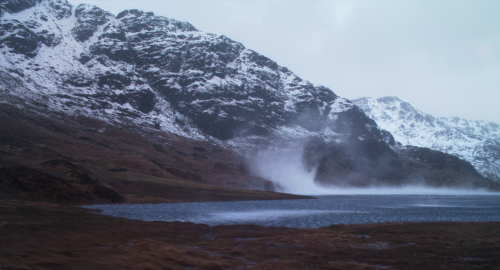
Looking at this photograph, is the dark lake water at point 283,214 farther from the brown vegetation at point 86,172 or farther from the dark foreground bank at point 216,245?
the dark foreground bank at point 216,245

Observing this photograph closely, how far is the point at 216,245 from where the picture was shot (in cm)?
3522

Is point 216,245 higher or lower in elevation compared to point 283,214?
higher

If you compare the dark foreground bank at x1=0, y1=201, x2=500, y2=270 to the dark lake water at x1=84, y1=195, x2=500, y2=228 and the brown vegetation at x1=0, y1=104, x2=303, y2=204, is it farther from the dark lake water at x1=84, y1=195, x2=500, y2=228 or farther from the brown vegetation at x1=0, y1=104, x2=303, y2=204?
the brown vegetation at x1=0, y1=104, x2=303, y2=204

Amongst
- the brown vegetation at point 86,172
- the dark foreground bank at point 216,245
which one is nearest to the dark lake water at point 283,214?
the brown vegetation at point 86,172

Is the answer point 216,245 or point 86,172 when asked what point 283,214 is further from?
point 86,172

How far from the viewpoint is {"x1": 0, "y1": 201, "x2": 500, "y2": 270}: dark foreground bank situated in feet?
84.6

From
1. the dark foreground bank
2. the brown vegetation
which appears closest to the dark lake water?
the brown vegetation

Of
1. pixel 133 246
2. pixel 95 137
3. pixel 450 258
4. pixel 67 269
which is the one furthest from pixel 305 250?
pixel 95 137

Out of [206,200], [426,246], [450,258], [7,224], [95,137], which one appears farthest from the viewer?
[95,137]

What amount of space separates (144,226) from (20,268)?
2494cm

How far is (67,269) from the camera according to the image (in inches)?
834

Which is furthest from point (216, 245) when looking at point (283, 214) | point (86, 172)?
point (86, 172)

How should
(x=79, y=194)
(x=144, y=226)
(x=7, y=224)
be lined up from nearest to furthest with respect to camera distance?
(x=7, y=224) → (x=144, y=226) → (x=79, y=194)

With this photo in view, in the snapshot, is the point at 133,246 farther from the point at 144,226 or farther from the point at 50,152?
the point at 50,152
